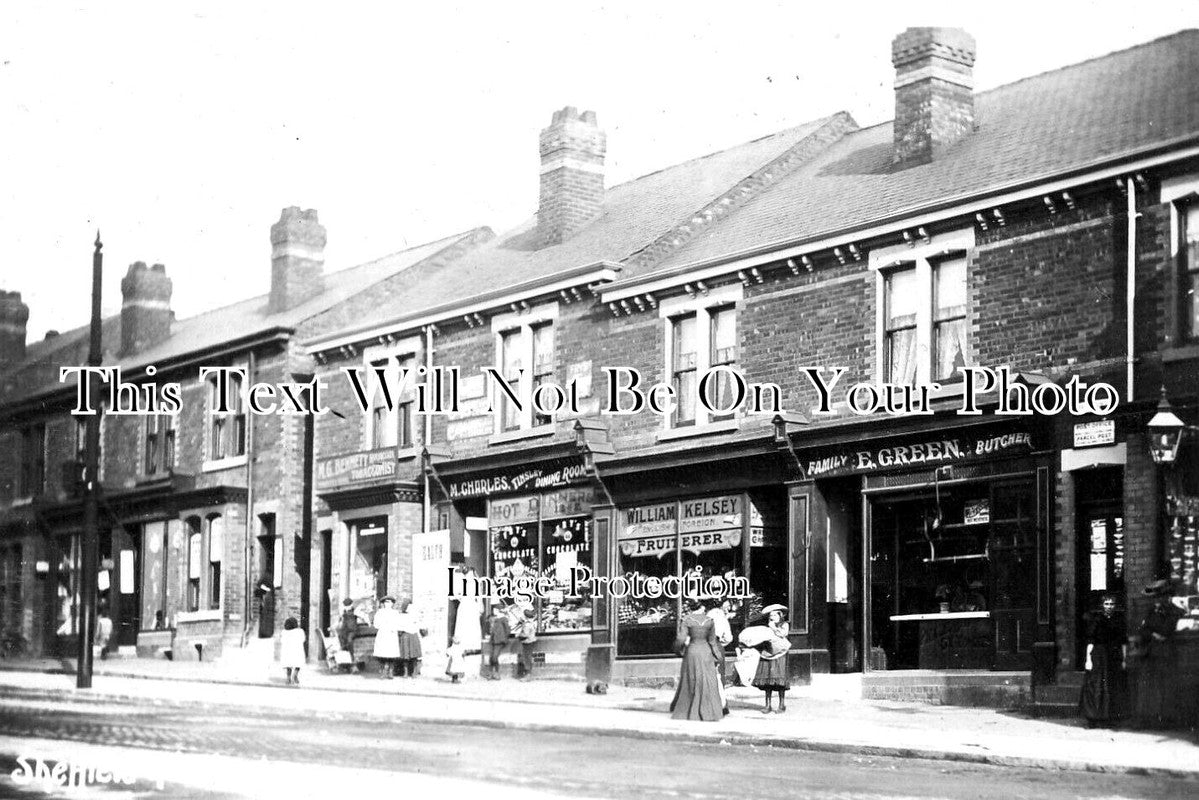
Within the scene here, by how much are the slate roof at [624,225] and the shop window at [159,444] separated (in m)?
4.59

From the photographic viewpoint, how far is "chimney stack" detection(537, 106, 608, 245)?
29.6m

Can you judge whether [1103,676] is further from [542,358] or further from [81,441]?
A: [81,441]

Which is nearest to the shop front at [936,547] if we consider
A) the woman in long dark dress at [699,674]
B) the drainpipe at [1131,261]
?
the drainpipe at [1131,261]

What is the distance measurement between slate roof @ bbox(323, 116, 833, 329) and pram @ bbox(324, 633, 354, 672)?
588cm

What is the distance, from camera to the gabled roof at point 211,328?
30.8m

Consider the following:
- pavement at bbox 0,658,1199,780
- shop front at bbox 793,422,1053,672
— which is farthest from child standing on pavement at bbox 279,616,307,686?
shop front at bbox 793,422,1053,672

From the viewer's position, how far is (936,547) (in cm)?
2106

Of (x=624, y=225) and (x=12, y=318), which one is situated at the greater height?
(x=624, y=225)

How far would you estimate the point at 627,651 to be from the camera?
24766 mm

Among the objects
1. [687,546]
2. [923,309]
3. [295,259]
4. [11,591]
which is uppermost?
[295,259]

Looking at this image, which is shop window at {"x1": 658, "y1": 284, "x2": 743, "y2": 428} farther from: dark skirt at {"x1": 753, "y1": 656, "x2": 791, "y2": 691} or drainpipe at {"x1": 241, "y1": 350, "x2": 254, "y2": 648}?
drainpipe at {"x1": 241, "y1": 350, "x2": 254, "y2": 648}

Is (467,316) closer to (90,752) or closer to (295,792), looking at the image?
(90,752)

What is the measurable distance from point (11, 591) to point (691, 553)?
14685 mm

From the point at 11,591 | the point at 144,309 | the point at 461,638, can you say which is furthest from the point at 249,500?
the point at 461,638
